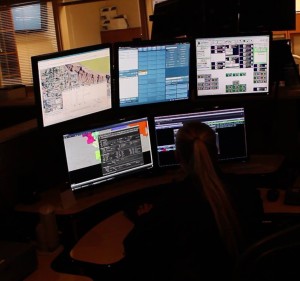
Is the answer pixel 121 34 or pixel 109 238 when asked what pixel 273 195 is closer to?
pixel 109 238

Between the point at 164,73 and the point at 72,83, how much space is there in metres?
0.58

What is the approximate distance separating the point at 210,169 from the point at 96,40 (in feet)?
20.4

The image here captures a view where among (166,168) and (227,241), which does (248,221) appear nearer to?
(227,241)

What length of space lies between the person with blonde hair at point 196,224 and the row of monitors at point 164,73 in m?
0.84

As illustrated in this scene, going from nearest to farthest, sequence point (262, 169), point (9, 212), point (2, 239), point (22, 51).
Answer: point (2, 239) → point (9, 212) → point (262, 169) → point (22, 51)

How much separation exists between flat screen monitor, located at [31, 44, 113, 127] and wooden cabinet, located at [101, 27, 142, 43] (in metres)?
4.33

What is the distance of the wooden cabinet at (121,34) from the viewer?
709cm

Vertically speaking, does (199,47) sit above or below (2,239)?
above

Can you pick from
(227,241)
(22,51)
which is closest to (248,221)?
(227,241)

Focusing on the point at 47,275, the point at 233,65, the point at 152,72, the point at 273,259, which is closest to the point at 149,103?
the point at 152,72

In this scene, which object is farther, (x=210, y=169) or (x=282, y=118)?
(x=282, y=118)

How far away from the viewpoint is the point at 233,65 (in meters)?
2.90

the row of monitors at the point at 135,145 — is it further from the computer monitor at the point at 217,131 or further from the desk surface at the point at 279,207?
the desk surface at the point at 279,207

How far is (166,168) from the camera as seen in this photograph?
2.82m
